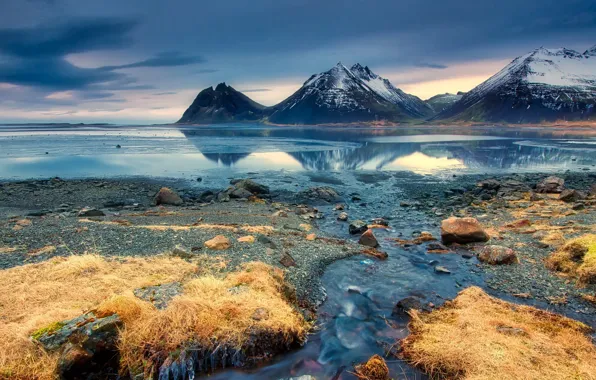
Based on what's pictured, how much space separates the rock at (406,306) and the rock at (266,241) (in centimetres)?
579

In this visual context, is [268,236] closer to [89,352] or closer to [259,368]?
[259,368]

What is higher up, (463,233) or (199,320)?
(199,320)

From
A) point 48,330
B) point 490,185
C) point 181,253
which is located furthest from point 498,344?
point 490,185

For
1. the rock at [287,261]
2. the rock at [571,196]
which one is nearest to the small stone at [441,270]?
the rock at [287,261]

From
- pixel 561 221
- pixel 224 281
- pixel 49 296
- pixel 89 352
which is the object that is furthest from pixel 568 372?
pixel 561 221

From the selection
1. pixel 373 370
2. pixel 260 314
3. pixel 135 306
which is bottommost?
pixel 373 370

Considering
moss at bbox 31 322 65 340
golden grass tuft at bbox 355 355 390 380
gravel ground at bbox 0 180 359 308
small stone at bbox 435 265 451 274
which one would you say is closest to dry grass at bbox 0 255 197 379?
moss at bbox 31 322 65 340

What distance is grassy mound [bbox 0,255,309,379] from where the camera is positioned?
7707mm

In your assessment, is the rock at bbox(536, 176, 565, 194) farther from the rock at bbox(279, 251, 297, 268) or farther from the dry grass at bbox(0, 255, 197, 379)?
the dry grass at bbox(0, 255, 197, 379)

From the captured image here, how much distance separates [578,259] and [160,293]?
14710 mm

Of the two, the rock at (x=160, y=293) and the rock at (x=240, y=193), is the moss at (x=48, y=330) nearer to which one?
the rock at (x=160, y=293)

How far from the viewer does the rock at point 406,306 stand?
11.0 metres

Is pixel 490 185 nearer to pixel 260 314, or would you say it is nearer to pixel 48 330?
pixel 260 314

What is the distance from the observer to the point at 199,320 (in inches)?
334
